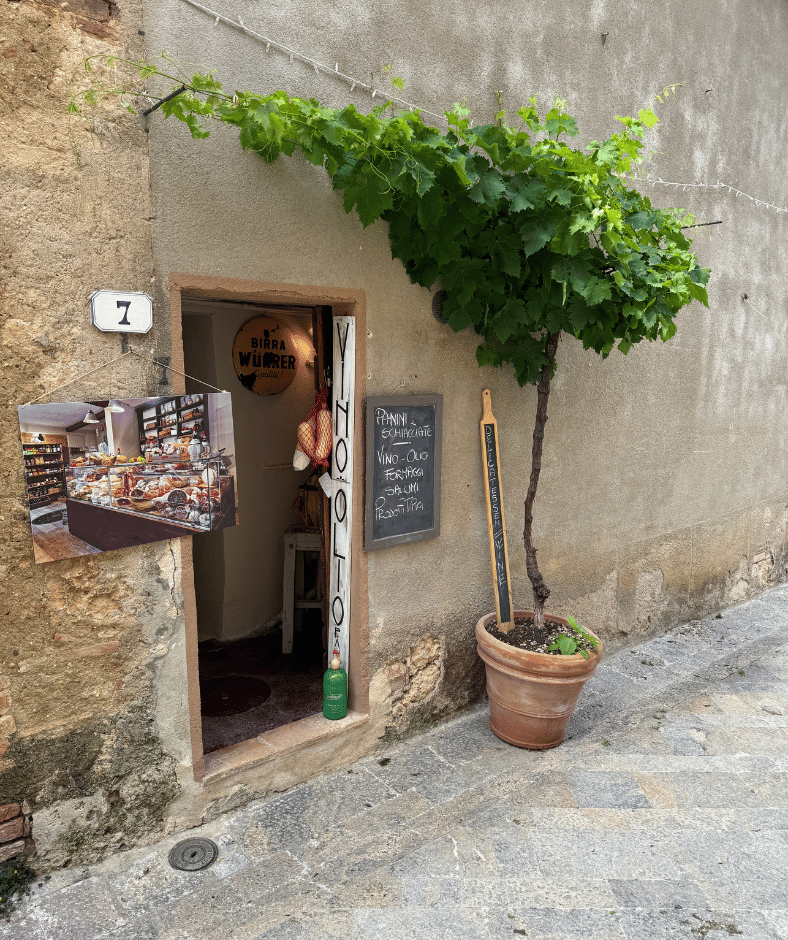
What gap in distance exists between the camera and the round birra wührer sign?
15.7 feet

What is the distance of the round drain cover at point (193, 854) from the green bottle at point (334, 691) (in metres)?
0.83

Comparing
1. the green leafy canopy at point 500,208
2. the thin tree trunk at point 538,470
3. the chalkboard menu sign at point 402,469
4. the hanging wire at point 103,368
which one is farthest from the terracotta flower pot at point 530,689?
the hanging wire at point 103,368

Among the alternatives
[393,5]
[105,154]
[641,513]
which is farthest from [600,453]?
[105,154]

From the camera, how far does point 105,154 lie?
2.54 metres

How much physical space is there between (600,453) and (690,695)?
67.1 inches

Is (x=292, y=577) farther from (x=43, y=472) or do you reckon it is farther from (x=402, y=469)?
(x=43, y=472)

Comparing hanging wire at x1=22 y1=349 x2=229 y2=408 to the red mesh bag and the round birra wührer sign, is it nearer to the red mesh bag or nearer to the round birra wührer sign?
the red mesh bag

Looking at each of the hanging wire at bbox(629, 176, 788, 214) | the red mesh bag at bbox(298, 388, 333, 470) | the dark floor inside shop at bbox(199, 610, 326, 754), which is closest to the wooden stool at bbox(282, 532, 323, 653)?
the dark floor inside shop at bbox(199, 610, 326, 754)

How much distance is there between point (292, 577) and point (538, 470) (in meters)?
1.94

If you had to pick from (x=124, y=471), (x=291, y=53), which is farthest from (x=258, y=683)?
(x=291, y=53)

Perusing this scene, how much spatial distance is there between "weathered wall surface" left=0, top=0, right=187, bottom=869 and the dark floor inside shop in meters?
0.85

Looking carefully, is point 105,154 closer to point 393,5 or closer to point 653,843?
point 393,5

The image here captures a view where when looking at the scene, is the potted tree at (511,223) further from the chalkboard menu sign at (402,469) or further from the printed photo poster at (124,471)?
the printed photo poster at (124,471)

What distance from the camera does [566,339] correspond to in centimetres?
436
